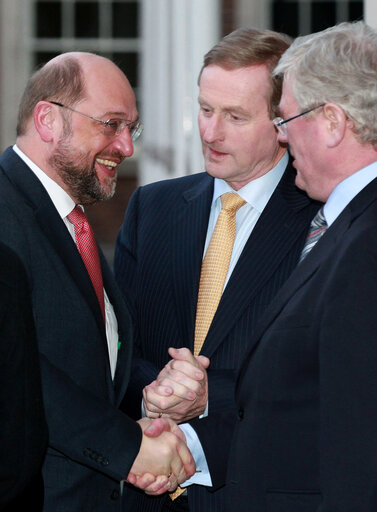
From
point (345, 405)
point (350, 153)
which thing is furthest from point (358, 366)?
point (350, 153)

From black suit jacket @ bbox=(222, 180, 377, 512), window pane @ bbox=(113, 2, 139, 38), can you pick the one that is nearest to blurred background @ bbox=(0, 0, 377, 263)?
window pane @ bbox=(113, 2, 139, 38)

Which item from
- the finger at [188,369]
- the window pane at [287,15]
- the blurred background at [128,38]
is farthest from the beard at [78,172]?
the window pane at [287,15]

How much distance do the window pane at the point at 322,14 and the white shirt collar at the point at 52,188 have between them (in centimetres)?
938

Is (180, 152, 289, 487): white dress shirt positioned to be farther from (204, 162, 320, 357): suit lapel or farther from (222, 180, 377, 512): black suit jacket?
(222, 180, 377, 512): black suit jacket

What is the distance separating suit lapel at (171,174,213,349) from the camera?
312 centimetres

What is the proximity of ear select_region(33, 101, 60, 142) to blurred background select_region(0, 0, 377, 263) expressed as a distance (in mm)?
6492

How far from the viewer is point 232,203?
3184 mm

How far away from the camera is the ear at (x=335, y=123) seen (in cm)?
239

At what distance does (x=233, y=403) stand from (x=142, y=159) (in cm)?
1007

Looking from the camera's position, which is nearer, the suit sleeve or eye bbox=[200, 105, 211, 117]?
the suit sleeve

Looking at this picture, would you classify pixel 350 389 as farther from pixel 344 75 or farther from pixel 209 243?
pixel 209 243

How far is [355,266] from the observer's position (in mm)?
2199

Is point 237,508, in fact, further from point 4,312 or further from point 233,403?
point 4,312

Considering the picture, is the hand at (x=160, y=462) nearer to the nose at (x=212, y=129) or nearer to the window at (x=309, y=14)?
the nose at (x=212, y=129)
